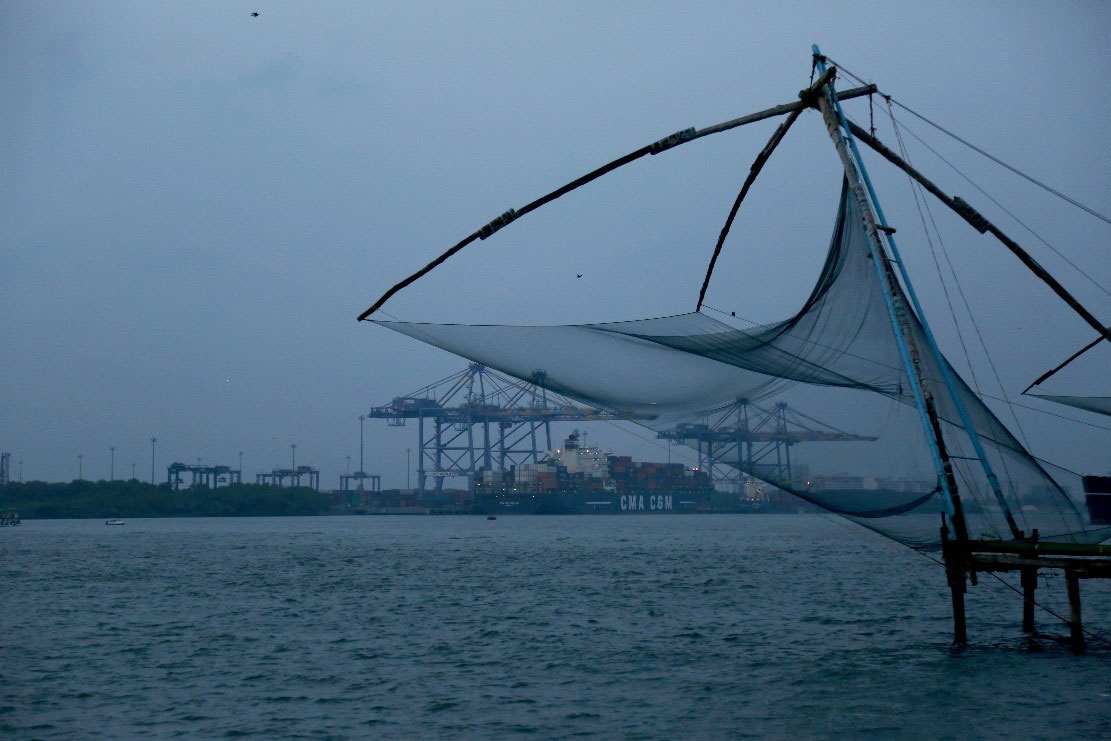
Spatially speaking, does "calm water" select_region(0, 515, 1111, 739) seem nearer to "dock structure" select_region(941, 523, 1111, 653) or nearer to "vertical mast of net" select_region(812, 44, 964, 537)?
"dock structure" select_region(941, 523, 1111, 653)

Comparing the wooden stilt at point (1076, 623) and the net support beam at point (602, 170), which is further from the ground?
the net support beam at point (602, 170)

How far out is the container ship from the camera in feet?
542

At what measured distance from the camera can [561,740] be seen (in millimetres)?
12703

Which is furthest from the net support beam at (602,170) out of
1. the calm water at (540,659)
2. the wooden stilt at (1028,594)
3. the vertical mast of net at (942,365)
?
the wooden stilt at (1028,594)

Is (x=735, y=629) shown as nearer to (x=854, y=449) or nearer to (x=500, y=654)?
(x=500, y=654)

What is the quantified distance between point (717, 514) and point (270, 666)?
569ft

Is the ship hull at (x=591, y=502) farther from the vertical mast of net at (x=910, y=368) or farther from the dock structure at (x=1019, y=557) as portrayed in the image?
the vertical mast of net at (x=910, y=368)

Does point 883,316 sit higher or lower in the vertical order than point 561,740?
higher

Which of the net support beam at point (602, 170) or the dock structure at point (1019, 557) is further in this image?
the dock structure at point (1019, 557)

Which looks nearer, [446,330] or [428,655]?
[446,330]

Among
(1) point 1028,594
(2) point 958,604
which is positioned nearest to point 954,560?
(2) point 958,604

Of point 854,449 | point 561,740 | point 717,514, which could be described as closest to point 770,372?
point 854,449

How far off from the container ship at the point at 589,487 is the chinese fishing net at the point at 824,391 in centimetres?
14937

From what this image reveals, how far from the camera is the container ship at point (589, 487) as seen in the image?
6501 inches
